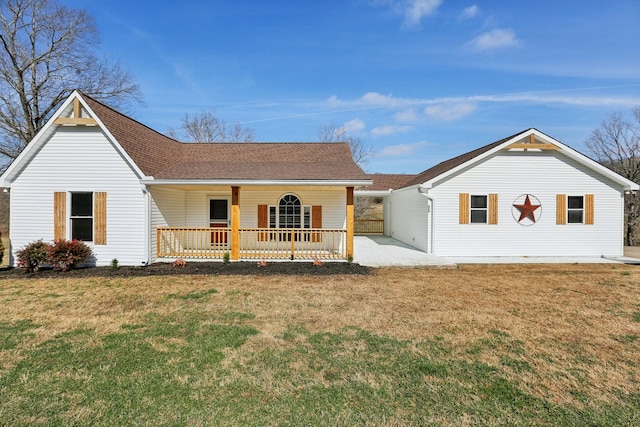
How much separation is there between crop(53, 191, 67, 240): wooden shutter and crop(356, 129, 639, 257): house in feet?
42.9

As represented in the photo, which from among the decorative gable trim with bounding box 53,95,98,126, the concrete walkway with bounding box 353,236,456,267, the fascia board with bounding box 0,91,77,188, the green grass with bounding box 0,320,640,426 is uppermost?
the decorative gable trim with bounding box 53,95,98,126

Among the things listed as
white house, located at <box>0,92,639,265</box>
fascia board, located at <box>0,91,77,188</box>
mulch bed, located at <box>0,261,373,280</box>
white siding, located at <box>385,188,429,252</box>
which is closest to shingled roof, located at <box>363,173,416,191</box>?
white siding, located at <box>385,188,429,252</box>

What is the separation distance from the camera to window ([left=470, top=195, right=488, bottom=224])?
1333 centimetres

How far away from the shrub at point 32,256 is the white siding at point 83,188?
753mm

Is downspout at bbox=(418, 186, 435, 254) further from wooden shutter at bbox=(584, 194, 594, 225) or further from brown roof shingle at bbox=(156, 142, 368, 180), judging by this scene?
wooden shutter at bbox=(584, 194, 594, 225)

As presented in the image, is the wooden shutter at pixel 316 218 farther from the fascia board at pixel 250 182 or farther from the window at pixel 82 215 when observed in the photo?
the window at pixel 82 215

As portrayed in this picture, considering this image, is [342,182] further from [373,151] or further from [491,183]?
[373,151]

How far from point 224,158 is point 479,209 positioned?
36.7ft

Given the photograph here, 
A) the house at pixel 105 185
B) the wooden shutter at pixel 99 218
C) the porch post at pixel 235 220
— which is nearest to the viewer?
the house at pixel 105 185

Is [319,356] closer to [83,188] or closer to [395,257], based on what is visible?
[395,257]

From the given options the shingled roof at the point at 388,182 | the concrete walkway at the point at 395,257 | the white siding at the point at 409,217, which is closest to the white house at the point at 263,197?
the white siding at the point at 409,217

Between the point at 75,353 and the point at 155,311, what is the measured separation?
6.25ft

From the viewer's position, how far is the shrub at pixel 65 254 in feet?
32.1

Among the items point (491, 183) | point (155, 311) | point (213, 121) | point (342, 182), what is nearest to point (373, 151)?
point (213, 121)
